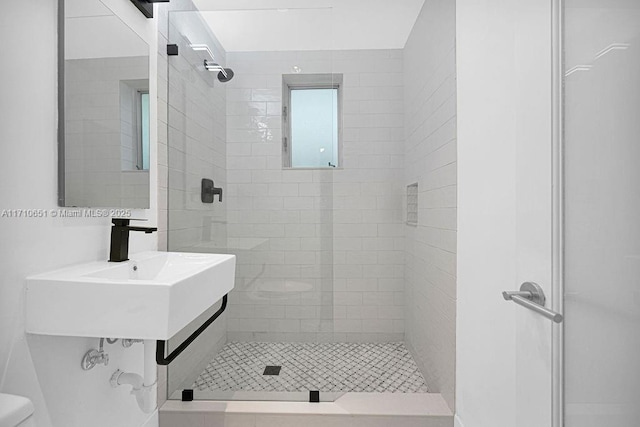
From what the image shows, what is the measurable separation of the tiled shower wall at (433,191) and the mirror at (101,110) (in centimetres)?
154

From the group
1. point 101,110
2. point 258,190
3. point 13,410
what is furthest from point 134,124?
point 13,410

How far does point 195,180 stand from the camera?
78.4 inches

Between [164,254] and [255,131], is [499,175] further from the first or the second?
[164,254]

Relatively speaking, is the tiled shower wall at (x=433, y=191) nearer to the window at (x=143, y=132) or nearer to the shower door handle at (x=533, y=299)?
the shower door handle at (x=533, y=299)

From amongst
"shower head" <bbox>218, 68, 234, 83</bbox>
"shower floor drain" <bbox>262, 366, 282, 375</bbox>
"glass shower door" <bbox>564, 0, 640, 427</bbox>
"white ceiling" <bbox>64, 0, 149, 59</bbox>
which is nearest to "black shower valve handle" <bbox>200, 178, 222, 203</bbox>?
"shower head" <bbox>218, 68, 234, 83</bbox>

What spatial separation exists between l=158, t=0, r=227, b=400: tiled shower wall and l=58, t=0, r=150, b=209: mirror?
25 cm

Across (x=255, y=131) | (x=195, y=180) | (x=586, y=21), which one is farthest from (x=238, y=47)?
(x=586, y=21)

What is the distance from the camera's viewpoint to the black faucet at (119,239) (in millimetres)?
1337

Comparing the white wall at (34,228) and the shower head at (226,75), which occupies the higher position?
the shower head at (226,75)

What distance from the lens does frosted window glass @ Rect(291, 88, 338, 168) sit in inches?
78.2

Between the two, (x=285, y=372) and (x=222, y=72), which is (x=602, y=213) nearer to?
(x=285, y=372)

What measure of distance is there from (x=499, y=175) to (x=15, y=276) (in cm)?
162

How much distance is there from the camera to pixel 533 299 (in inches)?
39.4

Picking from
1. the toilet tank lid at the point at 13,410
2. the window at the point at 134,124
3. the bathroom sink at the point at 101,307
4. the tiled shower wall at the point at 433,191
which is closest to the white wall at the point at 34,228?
the bathroom sink at the point at 101,307
